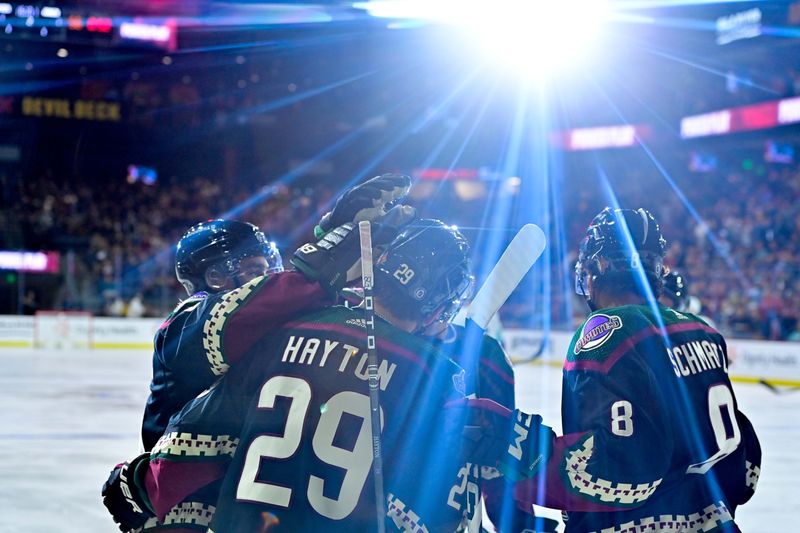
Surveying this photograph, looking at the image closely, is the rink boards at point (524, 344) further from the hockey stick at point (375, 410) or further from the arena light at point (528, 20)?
the hockey stick at point (375, 410)

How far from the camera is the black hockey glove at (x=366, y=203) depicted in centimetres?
213

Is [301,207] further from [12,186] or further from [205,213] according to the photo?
[12,186]

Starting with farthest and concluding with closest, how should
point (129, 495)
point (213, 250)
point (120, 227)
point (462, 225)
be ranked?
point (120, 227) → point (462, 225) → point (213, 250) → point (129, 495)

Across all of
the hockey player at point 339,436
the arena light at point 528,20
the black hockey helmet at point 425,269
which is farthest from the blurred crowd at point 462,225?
the hockey player at point 339,436

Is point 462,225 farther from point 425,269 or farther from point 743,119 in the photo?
point 425,269

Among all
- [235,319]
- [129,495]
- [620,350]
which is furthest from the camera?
[129,495]

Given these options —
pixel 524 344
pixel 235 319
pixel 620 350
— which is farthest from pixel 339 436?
pixel 524 344

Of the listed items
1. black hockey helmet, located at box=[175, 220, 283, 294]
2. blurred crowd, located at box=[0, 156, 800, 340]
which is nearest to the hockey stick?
black hockey helmet, located at box=[175, 220, 283, 294]

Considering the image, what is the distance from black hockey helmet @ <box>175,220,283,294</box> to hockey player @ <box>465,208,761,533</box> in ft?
3.31

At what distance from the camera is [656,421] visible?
6.77ft

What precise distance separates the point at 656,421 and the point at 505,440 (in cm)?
33

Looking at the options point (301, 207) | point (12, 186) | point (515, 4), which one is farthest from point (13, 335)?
point (515, 4)

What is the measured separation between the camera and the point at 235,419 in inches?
80.7

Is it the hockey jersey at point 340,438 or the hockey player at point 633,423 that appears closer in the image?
the hockey jersey at point 340,438
